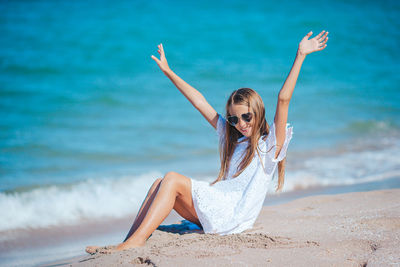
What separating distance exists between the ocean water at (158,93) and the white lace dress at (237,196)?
5.75 feet

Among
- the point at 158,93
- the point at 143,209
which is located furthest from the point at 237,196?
the point at 158,93

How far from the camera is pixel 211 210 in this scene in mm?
3334

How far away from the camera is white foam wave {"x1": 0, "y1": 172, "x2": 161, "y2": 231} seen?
4605 mm

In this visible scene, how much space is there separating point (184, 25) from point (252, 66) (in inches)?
126

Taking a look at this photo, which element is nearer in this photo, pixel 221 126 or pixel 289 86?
pixel 289 86

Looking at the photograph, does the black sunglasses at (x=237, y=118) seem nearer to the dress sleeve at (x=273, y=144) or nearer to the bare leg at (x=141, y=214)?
the dress sleeve at (x=273, y=144)

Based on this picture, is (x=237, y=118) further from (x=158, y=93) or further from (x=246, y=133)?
(x=158, y=93)

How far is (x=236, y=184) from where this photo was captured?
3457 mm

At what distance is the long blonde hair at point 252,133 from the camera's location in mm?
3389

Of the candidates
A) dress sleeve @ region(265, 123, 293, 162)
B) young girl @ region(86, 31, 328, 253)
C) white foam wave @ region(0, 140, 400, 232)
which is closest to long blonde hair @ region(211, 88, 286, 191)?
young girl @ region(86, 31, 328, 253)

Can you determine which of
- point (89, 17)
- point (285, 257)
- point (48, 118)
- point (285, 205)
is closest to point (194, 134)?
point (48, 118)

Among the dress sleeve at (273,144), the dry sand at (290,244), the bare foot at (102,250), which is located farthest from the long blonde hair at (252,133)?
the bare foot at (102,250)

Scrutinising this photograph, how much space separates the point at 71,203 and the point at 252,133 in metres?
2.64

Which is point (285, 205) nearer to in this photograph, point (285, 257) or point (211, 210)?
point (211, 210)
